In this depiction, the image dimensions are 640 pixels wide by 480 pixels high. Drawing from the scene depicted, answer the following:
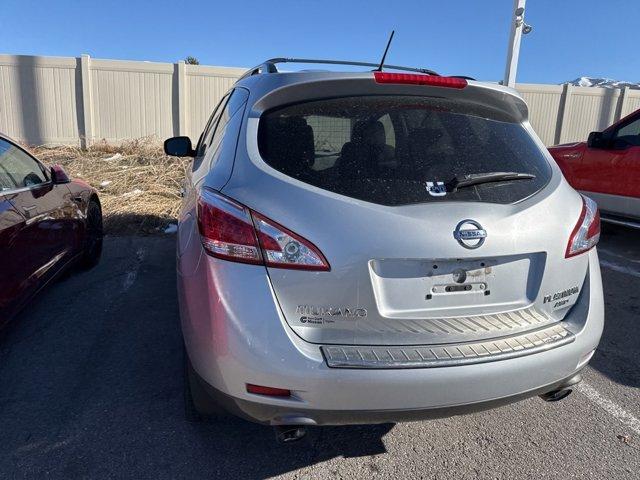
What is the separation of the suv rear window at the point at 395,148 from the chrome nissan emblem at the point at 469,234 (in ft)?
0.42

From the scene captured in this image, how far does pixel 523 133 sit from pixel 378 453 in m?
1.74

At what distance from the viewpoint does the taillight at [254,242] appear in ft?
5.97

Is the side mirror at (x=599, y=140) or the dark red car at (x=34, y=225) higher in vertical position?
the side mirror at (x=599, y=140)

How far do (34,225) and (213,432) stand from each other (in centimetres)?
217

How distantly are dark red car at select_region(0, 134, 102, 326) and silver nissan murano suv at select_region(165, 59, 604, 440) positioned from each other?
1585mm

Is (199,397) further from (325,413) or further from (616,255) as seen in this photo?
(616,255)

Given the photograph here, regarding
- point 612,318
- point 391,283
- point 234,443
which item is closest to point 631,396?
→ point 612,318

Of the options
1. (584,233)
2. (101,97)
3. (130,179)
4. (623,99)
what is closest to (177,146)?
(584,233)

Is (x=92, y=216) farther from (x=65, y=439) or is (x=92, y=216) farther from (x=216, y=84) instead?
(x=216, y=84)

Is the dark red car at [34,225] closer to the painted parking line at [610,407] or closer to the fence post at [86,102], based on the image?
the painted parking line at [610,407]

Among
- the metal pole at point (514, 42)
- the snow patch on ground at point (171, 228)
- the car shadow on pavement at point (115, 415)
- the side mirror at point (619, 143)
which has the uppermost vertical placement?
the metal pole at point (514, 42)

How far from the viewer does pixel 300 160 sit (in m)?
2.01

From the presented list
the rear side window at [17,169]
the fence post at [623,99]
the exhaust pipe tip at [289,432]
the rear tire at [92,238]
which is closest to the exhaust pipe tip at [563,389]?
the exhaust pipe tip at [289,432]

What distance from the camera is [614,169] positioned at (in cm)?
620
